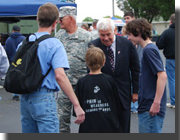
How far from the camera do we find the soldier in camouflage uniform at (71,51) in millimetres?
4441

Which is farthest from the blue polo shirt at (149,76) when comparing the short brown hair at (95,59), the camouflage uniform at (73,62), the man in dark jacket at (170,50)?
the man in dark jacket at (170,50)

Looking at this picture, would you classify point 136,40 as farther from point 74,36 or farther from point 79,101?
point 74,36

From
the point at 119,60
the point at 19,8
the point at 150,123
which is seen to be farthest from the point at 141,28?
the point at 19,8

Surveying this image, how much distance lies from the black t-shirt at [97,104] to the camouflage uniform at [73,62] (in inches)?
45.4

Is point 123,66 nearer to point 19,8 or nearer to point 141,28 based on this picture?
point 141,28

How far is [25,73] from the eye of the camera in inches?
109

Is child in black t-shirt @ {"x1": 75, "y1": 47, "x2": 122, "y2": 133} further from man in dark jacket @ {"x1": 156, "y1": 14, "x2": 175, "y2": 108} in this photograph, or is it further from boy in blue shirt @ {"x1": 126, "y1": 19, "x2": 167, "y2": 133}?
man in dark jacket @ {"x1": 156, "y1": 14, "x2": 175, "y2": 108}

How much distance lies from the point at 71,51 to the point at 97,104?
1388mm

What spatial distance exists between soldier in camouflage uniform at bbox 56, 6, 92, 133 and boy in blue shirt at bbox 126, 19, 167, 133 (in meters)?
1.25

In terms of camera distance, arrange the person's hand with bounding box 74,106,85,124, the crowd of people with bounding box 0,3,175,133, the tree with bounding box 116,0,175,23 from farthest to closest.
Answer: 1. the tree with bounding box 116,0,175,23
2. the person's hand with bounding box 74,106,85,124
3. the crowd of people with bounding box 0,3,175,133

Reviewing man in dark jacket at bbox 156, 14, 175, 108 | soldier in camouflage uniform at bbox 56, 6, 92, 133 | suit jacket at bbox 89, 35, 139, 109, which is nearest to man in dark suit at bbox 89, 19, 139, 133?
suit jacket at bbox 89, 35, 139, 109

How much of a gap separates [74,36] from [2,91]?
6070 mm

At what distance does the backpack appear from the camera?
2748mm

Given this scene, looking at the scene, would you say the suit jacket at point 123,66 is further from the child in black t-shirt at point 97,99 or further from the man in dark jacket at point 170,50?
the man in dark jacket at point 170,50
